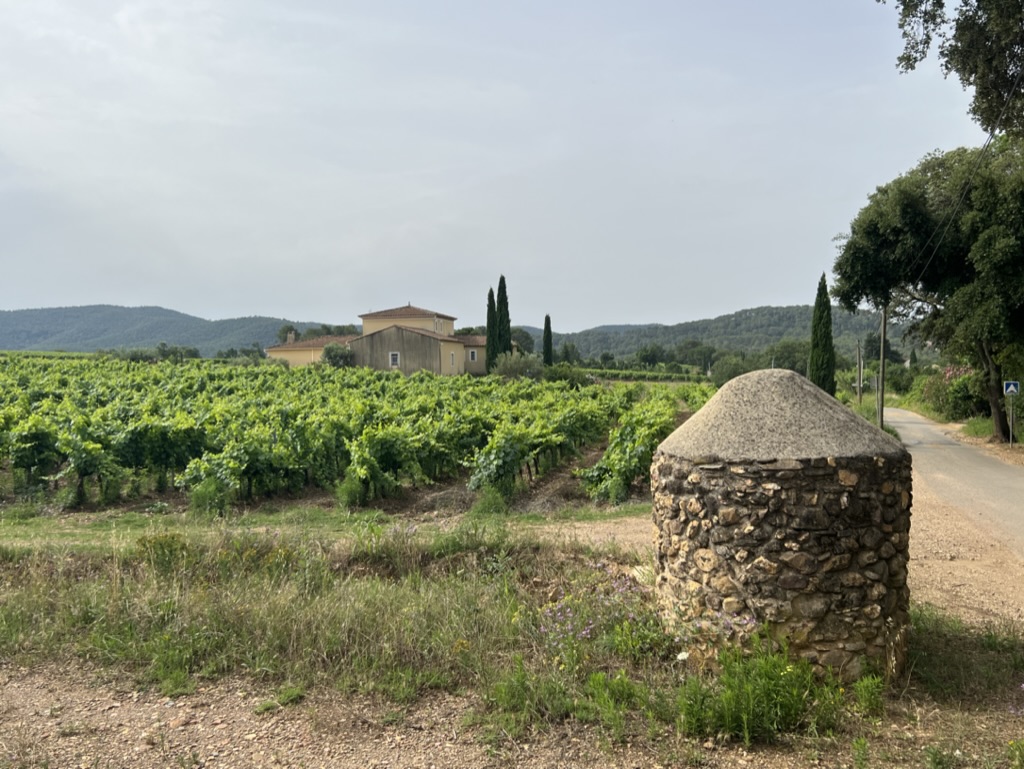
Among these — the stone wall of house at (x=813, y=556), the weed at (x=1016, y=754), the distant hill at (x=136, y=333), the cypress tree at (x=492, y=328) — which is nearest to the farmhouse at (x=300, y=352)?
the cypress tree at (x=492, y=328)

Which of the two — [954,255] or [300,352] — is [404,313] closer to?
[300,352]

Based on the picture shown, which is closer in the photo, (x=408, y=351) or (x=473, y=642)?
(x=473, y=642)

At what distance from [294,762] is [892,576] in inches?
160

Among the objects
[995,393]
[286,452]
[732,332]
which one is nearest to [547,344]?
[995,393]

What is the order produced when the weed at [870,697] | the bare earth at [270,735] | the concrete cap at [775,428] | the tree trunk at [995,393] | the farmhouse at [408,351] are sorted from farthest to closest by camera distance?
the farmhouse at [408,351] < the tree trunk at [995,393] < the concrete cap at [775,428] < the weed at [870,697] < the bare earth at [270,735]

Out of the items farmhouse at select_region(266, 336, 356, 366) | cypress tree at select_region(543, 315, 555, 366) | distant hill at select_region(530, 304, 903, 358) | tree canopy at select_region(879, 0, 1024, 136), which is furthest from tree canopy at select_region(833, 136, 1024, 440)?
distant hill at select_region(530, 304, 903, 358)

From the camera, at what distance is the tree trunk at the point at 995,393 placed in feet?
75.0

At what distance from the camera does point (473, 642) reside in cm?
555

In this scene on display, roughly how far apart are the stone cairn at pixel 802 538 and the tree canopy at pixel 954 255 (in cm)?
1578

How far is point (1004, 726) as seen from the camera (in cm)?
450

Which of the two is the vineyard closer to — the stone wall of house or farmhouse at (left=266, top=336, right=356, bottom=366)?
the stone wall of house

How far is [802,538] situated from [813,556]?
0.14 metres

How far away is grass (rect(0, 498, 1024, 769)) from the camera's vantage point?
453 cm

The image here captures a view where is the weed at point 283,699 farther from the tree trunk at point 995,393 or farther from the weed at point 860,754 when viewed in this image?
the tree trunk at point 995,393
